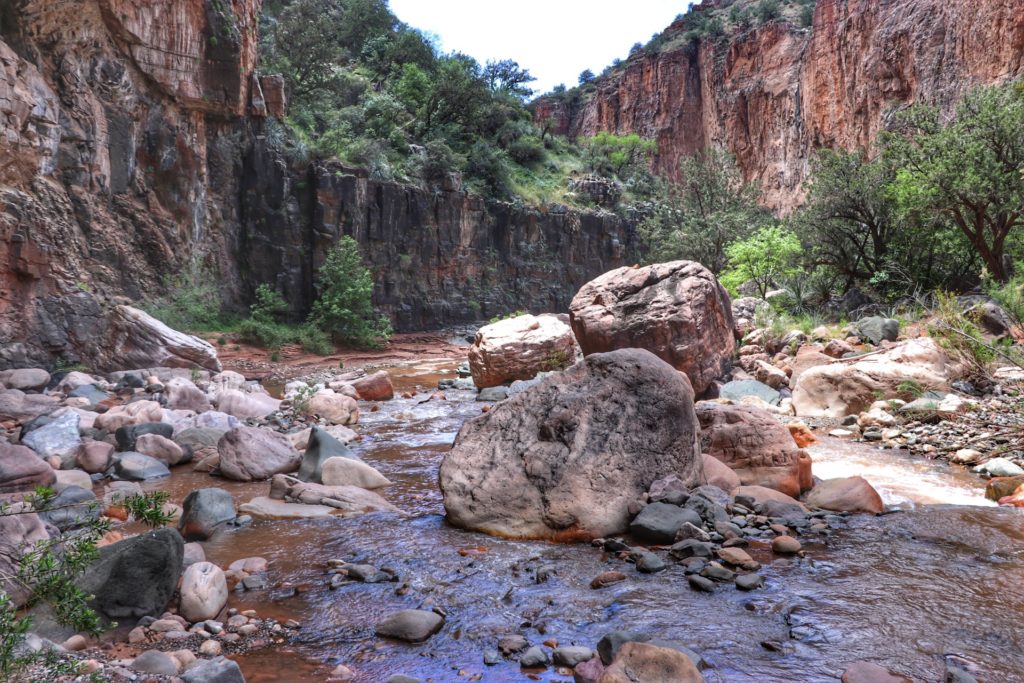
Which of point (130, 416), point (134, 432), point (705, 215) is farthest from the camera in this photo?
point (705, 215)

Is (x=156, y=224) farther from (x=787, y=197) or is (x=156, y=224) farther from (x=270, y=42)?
(x=787, y=197)

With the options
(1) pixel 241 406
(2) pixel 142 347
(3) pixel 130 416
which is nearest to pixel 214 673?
(3) pixel 130 416

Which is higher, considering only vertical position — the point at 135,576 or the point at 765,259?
the point at 765,259

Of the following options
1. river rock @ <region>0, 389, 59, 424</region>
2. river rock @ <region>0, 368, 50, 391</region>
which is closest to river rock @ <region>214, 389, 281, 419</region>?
river rock @ <region>0, 389, 59, 424</region>

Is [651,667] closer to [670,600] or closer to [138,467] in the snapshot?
[670,600]

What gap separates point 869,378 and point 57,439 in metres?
10.9

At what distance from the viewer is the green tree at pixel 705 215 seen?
2058cm

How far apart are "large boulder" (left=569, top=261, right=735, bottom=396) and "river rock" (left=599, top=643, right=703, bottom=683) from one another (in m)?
7.52

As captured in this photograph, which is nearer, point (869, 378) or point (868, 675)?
point (868, 675)

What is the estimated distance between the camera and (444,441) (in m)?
8.68

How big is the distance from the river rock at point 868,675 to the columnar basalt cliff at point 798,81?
25254mm

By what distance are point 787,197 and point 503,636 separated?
43290 mm

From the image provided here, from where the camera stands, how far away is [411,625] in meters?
3.40

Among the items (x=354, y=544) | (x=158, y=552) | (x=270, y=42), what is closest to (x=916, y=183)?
(x=354, y=544)
